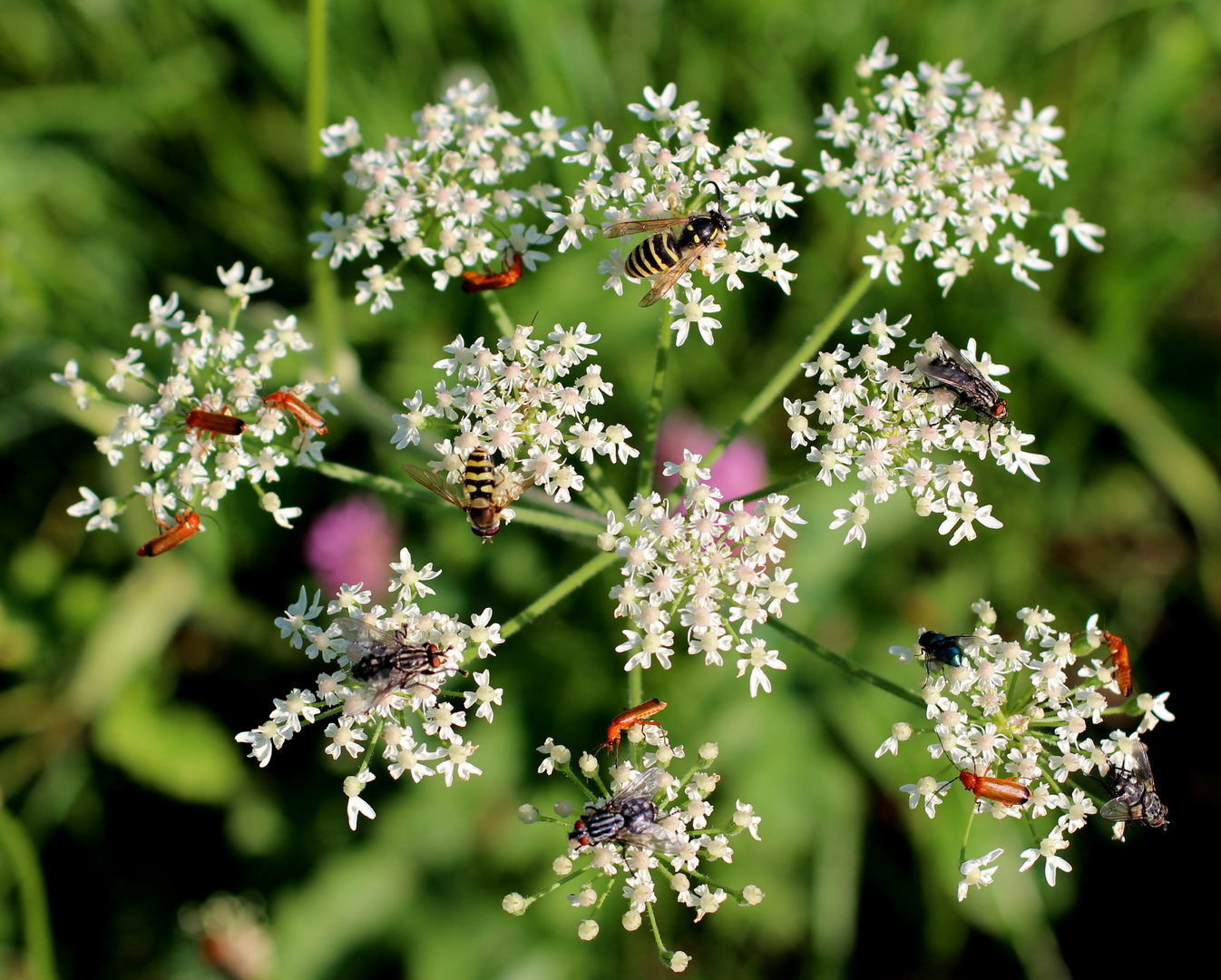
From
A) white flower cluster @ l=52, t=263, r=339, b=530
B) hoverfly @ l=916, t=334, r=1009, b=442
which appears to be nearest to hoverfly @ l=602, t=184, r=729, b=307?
hoverfly @ l=916, t=334, r=1009, b=442

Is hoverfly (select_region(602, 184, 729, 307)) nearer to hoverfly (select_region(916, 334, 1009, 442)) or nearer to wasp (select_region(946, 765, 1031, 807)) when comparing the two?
hoverfly (select_region(916, 334, 1009, 442))

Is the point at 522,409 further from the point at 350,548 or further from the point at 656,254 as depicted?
the point at 350,548

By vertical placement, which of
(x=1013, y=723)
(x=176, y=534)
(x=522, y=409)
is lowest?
(x=1013, y=723)

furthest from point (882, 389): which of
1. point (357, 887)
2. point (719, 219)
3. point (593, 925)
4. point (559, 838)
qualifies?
point (357, 887)

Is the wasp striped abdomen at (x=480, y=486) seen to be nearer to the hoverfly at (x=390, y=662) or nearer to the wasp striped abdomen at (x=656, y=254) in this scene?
the hoverfly at (x=390, y=662)

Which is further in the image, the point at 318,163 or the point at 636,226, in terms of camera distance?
the point at 318,163

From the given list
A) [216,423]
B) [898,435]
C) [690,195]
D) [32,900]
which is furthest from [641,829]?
[32,900]
